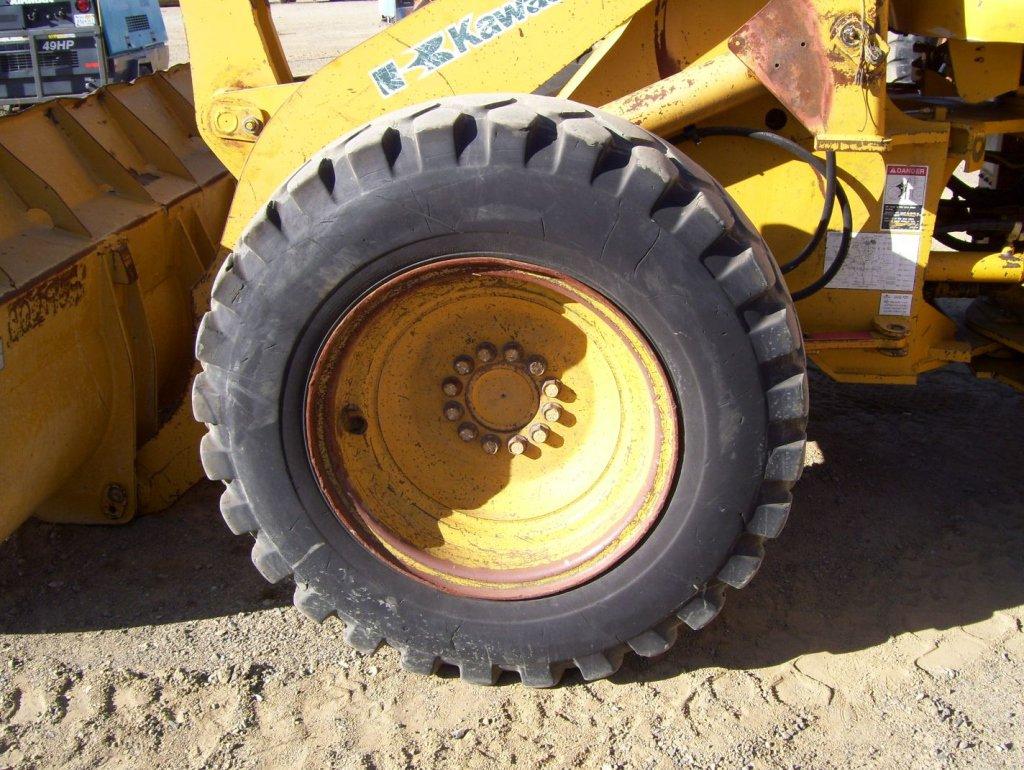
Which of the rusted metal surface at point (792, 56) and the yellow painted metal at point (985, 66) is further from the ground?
the rusted metal surface at point (792, 56)

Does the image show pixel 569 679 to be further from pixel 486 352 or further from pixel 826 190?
pixel 826 190

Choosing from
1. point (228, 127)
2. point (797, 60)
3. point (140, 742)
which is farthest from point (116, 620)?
point (797, 60)

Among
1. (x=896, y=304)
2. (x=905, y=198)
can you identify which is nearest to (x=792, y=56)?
(x=905, y=198)

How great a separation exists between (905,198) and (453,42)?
4.56 ft

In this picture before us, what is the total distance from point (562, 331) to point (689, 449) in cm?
47

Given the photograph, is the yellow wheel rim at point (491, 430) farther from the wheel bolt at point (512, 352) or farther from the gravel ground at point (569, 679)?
the gravel ground at point (569, 679)

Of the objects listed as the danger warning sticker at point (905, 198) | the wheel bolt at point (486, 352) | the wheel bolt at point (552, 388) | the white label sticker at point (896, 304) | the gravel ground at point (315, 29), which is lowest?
the gravel ground at point (315, 29)

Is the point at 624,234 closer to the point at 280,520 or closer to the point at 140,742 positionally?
the point at 280,520

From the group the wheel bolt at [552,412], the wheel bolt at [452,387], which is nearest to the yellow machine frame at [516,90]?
the wheel bolt at [452,387]

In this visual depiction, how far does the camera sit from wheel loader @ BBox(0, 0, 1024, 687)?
2373 millimetres

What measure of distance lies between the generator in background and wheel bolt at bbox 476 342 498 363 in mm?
9458

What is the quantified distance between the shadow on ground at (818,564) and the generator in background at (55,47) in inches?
341

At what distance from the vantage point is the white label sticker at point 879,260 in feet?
9.76

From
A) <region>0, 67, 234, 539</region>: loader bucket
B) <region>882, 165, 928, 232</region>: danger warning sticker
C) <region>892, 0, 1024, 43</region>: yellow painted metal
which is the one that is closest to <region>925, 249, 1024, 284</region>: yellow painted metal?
<region>882, 165, 928, 232</region>: danger warning sticker
